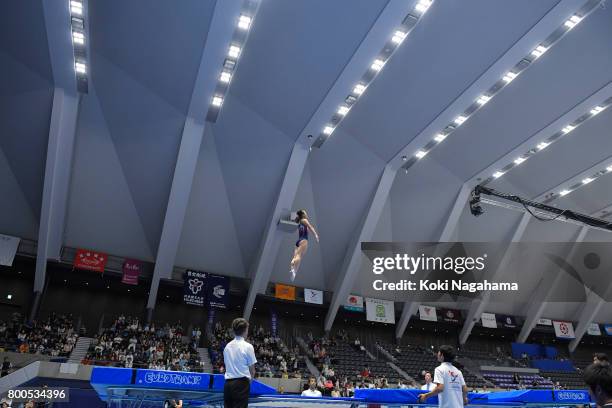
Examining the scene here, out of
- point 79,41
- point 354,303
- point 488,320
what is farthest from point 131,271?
point 488,320

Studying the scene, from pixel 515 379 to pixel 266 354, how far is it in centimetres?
1908

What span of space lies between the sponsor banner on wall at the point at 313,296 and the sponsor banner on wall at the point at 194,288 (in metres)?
6.94

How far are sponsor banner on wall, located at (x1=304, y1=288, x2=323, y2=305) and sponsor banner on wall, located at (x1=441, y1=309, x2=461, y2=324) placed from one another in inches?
438

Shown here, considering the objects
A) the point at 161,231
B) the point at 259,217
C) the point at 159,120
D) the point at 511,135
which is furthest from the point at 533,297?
the point at 159,120

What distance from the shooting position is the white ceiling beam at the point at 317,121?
16500 millimetres

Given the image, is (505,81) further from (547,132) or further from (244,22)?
(244,22)

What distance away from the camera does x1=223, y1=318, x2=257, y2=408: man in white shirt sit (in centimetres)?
594

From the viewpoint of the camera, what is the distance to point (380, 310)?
105 feet

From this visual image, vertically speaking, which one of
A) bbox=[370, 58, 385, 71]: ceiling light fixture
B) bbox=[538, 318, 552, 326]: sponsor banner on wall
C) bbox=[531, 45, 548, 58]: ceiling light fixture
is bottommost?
bbox=[538, 318, 552, 326]: sponsor banner on wall

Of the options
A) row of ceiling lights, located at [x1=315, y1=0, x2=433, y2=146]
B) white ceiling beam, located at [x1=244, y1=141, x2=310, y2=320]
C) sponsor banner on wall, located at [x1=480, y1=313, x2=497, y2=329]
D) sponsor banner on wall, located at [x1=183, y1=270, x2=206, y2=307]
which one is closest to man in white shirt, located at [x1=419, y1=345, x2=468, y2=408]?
row of ceiling lights, located at [x1=315, y1=0, x2=433, y2=146]

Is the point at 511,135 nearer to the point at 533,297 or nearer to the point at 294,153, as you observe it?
the point at 294,153

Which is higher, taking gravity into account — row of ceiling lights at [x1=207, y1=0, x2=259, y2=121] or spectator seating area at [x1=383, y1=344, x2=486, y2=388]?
row of ceiling lights at [x1=207, y1=0, x2=259, y2=121]

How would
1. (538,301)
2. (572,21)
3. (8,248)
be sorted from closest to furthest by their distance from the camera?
1. (572,21)
2. (8,248)
3. (538,301)

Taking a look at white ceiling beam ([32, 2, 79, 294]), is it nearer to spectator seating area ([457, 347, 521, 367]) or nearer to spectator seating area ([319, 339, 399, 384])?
spectator seating area ([319, 339, 399, 384])
